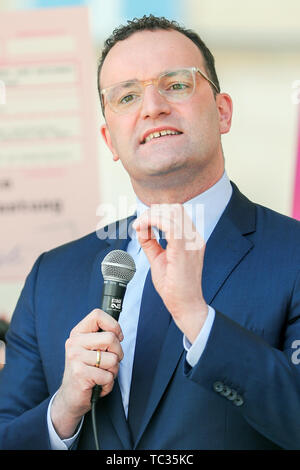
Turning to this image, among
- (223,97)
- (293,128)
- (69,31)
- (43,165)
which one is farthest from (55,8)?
(293,128)

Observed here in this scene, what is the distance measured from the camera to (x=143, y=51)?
2.16 m

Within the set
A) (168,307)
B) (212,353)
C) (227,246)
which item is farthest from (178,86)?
(212,353)

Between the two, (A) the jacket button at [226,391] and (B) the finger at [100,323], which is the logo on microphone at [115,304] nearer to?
(B) the finger at [100,323]

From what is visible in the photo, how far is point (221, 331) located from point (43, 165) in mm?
1549

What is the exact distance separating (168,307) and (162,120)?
2.23ft

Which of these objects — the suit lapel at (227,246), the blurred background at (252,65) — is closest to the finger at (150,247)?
the suit lapel at (227,246)

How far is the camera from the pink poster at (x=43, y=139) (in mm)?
2838

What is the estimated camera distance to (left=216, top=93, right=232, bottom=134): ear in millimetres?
2324

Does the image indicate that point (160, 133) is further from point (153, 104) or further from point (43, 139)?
point (43, 139)

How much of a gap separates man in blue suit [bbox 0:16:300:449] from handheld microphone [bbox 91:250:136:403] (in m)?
0.03
